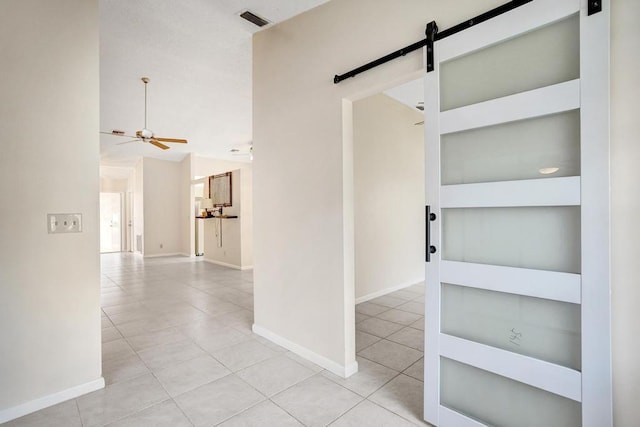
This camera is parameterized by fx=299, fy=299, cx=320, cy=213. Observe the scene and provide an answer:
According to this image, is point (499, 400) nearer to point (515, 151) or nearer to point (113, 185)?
point (515, 151)

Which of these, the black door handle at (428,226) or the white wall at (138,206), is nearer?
the black door handle at (428,226)

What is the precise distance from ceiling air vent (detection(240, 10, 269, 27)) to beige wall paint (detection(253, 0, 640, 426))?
0.11 meters

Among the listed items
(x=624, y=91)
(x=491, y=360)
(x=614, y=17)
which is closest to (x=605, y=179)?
(x=624, y=91)

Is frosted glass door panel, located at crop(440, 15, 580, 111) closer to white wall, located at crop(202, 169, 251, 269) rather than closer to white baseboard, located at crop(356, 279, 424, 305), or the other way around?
white baseboard, located at crop(356, 279, 424, 305)

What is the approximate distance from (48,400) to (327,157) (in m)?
2.54

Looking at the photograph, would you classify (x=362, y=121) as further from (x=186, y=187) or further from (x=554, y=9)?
(x=186, y=187)

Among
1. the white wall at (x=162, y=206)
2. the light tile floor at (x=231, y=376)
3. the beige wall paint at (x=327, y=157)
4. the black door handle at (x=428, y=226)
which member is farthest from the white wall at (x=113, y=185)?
the black door handle at (x=428, y=226)

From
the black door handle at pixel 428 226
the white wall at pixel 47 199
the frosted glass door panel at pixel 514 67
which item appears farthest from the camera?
the white wall at pixel 47 199

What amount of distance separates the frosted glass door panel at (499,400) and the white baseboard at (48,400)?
93.3 inches

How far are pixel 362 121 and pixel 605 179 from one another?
3.20m

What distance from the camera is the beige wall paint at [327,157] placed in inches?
48.7

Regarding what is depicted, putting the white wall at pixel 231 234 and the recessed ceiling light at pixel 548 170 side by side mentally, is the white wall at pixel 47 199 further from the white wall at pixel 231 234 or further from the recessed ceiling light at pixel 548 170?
the white wall at pixel 231 234

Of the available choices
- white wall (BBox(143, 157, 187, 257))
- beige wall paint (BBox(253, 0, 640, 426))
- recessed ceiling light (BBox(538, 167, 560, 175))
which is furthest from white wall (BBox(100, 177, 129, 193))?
recessed ceiling light (BBox(538, 167, 560, 175))

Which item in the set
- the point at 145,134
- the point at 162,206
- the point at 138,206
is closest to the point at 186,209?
the point at 162,206
